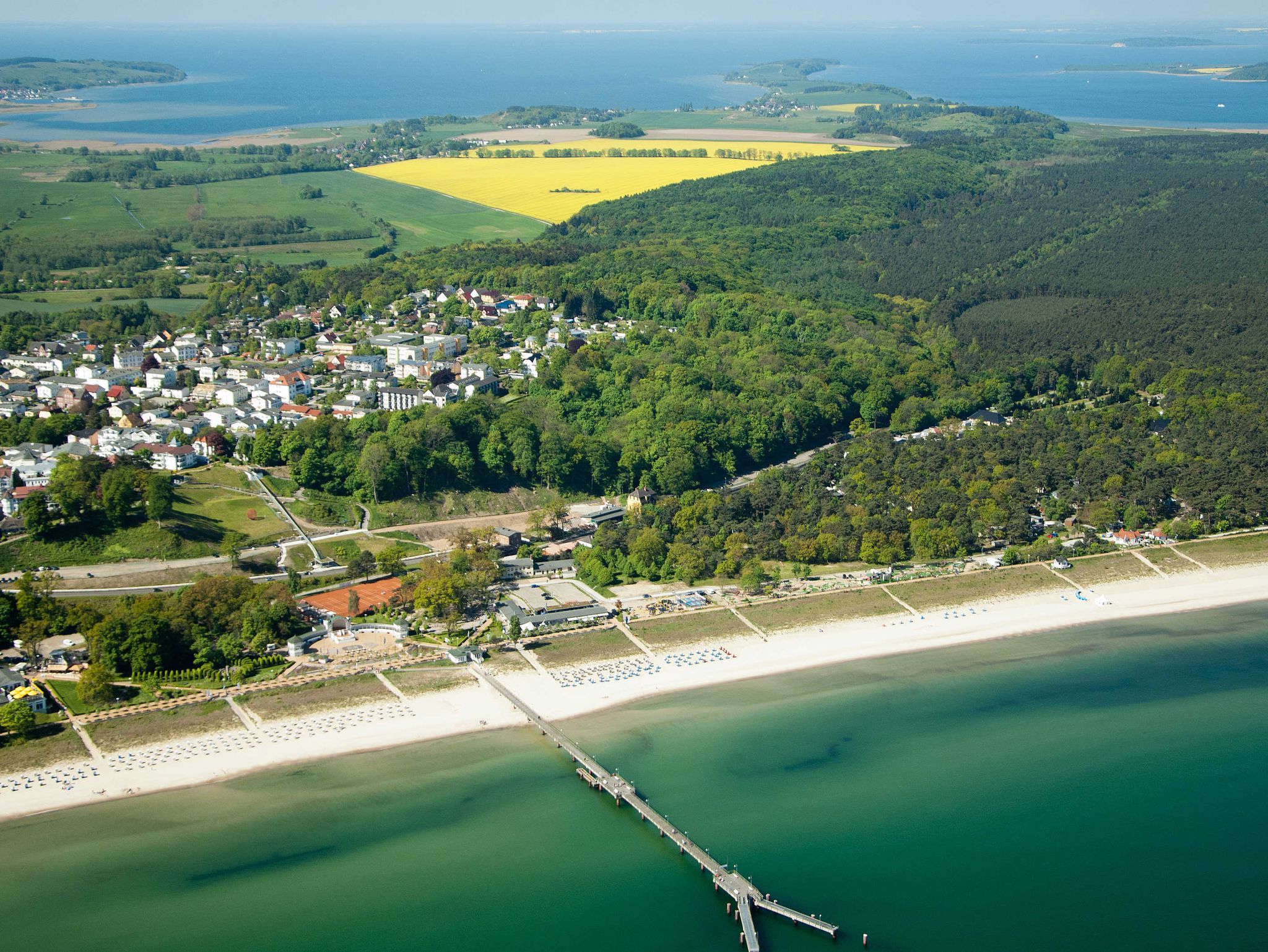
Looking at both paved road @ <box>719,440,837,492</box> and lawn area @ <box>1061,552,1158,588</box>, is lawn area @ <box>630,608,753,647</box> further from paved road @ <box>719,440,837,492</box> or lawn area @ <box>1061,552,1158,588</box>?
lawn area @ <box>1061,552,1158,588</box>

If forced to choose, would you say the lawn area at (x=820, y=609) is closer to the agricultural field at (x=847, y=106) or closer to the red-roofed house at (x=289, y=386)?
the red-roofed house at (x=289, y=386)

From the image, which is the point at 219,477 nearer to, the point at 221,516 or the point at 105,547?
the point at 221,516

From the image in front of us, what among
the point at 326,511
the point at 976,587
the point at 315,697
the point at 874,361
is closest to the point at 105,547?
the point at 326,511

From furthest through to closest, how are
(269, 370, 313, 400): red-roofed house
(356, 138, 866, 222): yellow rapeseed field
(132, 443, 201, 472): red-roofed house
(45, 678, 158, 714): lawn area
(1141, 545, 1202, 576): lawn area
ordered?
(356, 138, 866, 222): yellow rapeseed field, (269, 370, 313, 400): red-roofed house, (132, 443, 201, 472): red-roofed house, (1141, 545, 1202, 576): lawn area, (45, 678, 158, 714): lawn area

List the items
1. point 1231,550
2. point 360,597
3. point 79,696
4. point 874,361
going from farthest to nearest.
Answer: point 874,361 → point 1231,550 → point 360,597 → point 79,696

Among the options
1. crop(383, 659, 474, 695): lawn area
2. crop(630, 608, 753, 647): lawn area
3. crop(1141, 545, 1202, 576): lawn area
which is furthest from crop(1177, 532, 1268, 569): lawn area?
crop(383, 659, 474, 695): lawn area

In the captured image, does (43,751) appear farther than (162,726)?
No
